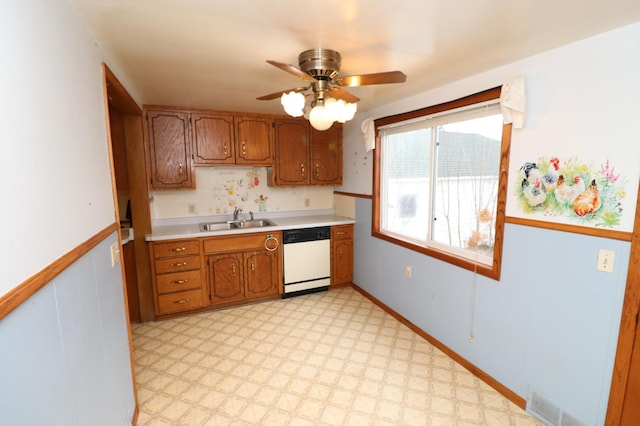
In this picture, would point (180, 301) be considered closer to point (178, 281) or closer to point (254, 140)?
point (178, 281)

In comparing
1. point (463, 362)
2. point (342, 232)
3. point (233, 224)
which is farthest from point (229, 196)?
point (463, 362)

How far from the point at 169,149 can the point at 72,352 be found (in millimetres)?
2598

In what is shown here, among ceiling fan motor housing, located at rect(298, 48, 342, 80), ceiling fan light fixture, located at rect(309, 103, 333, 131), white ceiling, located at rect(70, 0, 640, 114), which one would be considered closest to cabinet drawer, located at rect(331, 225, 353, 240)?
white ceiling, located at rect(70, 0, 640, 114)

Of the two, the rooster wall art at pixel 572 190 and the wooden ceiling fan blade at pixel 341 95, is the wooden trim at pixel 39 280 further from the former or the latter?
the rooster wall art at pixel 572 190

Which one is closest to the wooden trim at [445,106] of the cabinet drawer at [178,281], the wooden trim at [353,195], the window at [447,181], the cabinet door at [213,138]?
the window at [447,181]

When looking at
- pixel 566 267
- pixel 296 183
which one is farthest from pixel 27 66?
pixel 296 183

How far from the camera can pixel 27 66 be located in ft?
2.90

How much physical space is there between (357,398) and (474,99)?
228 cm

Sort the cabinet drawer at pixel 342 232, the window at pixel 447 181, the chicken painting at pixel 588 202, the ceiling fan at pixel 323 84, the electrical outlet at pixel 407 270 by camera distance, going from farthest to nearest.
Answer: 1. the cabinet drawer at pixel 342 232
2. the electrical outlet at pixel 407 270
3. the window at pixel 447 181
4. the ceiling fan at pixel 323 84
5. the chicken painting at pixel 588 202

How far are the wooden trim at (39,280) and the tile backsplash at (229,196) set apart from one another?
238 cm

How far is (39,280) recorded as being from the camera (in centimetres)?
85

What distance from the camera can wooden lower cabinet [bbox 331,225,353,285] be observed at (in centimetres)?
387

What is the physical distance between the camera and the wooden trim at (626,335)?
1.46m

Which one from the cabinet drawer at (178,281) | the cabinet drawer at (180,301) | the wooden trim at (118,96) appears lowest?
the cabinet drawer at (180,301)
